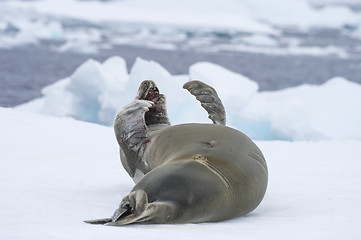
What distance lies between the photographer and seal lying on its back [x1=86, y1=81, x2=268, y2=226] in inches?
88.7

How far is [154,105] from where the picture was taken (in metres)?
3.15

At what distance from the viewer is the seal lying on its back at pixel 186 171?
225cm

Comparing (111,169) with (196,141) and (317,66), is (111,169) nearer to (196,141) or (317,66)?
(196,141)

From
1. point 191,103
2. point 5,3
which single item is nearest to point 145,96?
point 191,103

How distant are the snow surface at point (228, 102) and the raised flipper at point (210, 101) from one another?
162 inches

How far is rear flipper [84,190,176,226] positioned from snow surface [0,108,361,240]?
38 mm

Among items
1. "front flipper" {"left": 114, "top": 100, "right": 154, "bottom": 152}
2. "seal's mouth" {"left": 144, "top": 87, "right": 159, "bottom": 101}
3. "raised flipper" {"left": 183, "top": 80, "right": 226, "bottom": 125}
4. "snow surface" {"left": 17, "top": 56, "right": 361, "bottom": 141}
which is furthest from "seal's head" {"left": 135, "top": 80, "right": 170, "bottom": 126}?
"snow surface" {"left": 17, "top": 56, "right": 361, "bottom": 141}

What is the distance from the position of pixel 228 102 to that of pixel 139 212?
20.2ft

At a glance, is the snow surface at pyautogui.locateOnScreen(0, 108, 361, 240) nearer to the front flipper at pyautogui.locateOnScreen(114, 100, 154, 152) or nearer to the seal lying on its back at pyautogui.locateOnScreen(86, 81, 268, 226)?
the seal lying on its back at pyautogui.locateOnScreen(86, 81, 268, 226)

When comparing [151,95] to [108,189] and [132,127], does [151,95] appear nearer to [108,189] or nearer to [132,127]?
[132,127]

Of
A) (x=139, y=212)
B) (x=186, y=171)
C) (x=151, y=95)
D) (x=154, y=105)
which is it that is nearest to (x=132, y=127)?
(x=154, y=105)

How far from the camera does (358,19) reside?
4391 centimetres

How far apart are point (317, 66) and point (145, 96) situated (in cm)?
2601

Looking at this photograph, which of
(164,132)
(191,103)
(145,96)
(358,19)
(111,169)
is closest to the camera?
(164,132)
